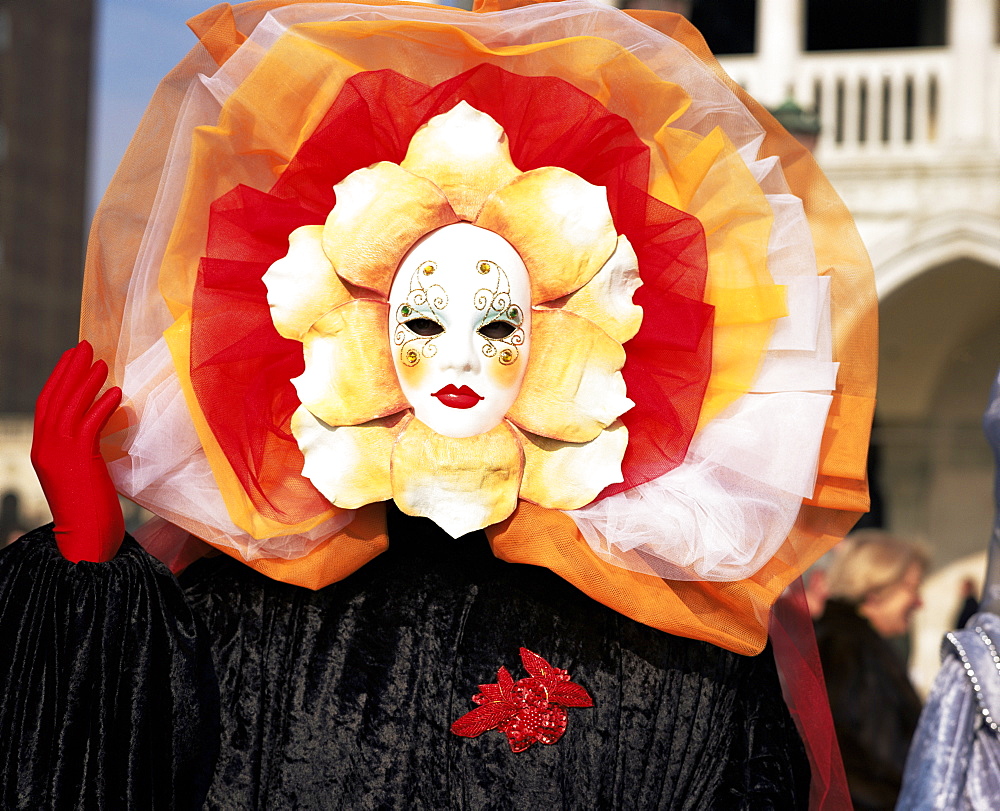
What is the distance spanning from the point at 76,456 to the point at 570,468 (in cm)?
72

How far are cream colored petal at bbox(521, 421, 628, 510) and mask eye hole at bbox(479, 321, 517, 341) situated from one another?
16 cm

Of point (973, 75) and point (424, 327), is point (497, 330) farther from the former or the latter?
point (973, 75)

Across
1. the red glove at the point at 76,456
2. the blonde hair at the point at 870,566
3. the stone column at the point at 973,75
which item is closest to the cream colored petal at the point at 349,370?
the red glove at the point at 76,456

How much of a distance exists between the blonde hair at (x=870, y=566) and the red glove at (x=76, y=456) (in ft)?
7.85

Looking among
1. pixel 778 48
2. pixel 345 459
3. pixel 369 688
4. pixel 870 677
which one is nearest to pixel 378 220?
pixel 345 459

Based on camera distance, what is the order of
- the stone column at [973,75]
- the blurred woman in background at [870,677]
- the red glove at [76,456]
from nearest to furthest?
the red glove at [76,456]
the blurred woman in background at [870,677]
the stone column at [973,75]

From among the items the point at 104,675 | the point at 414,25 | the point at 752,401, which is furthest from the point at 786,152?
the point at 104,675

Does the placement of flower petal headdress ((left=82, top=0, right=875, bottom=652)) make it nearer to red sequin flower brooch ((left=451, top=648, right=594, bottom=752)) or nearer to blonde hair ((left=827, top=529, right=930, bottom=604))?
red sequin flower brooch ((left=451, top=648, right=594, bottom=752))

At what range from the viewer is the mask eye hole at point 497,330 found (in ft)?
5.81

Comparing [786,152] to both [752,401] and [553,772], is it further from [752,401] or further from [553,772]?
[553,772]

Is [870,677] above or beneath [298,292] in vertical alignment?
beneath

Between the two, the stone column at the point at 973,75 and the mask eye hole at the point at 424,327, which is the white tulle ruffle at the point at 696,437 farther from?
the stone column at the point at 973,75

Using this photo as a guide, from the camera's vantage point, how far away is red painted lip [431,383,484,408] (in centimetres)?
175

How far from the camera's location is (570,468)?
70.3 inches
